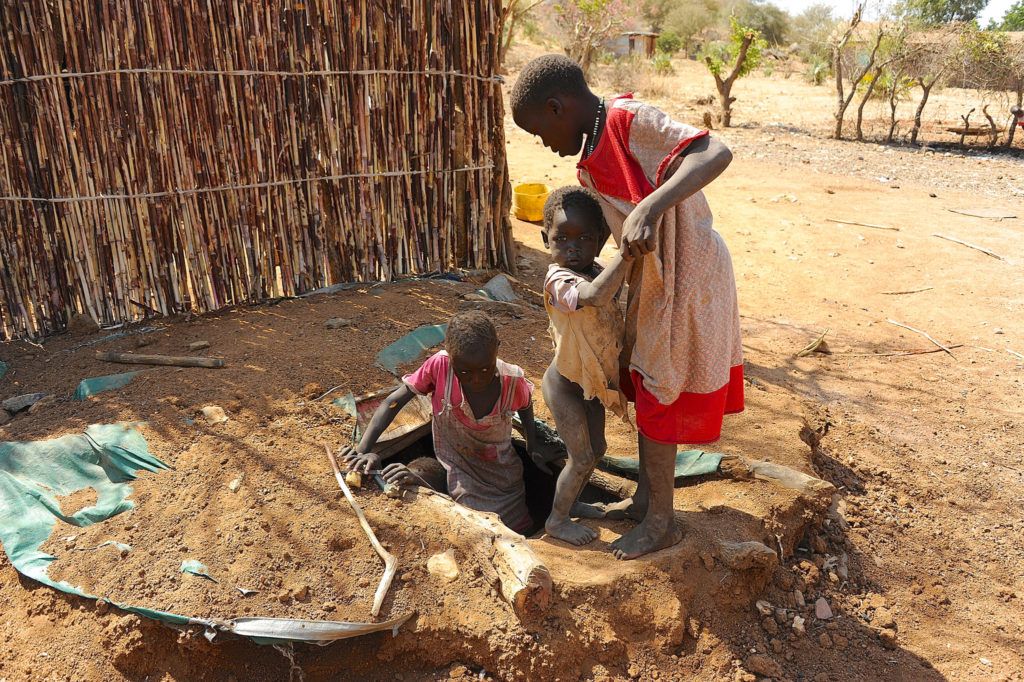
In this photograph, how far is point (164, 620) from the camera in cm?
210

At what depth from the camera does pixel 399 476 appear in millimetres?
2570

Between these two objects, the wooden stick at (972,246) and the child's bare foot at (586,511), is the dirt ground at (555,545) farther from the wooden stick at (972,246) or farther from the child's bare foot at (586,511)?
the wooden stick at (972,246)

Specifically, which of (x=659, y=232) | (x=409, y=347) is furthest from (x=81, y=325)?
(x=659, y=232)

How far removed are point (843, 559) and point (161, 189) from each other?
11.9 feet

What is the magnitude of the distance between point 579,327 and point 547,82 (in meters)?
0.66

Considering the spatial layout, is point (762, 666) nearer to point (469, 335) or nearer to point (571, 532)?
point (571, 532)

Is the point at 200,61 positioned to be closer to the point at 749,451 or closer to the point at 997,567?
the point at 749,451

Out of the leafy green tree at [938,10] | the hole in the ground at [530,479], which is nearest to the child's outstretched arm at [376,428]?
the hole in the ground at [530,479]

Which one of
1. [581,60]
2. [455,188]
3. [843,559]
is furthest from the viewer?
[581,60]

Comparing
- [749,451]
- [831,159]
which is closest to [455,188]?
[749,451]

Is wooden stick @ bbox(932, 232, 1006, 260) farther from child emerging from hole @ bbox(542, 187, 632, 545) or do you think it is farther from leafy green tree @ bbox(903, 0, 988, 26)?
leafy green tree @ bbox(903, 0, 988, 26)

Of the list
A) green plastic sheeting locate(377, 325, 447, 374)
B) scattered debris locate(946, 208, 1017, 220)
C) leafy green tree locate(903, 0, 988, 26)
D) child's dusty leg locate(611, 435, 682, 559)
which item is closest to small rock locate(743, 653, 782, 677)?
child's dusty leg locate(611, 435, 682, 559)

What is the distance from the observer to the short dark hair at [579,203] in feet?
6.70

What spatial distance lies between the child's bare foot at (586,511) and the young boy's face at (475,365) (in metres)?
0.53
